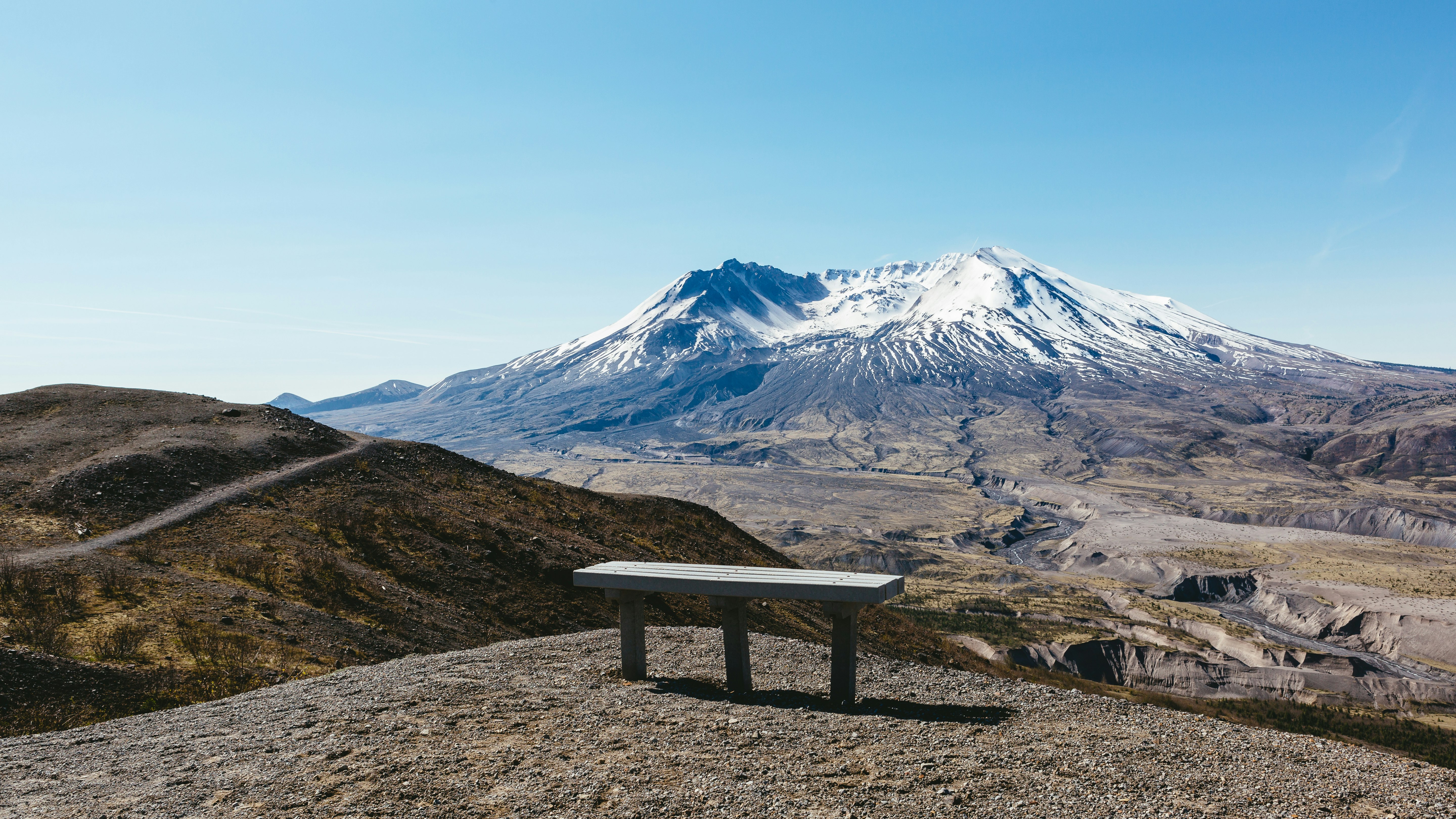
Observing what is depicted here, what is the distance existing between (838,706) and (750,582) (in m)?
1.78

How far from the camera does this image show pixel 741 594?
29.5ft

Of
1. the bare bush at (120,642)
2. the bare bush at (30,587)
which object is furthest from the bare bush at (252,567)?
the bare bush at (120,642)

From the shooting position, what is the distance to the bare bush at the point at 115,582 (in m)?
11.4

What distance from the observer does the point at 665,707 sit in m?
8.54

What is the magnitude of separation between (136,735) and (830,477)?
517 ft

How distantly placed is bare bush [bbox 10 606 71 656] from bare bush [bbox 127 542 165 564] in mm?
2745

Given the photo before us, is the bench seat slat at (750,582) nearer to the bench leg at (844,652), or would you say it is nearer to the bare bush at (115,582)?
the bench leg at (844,652)

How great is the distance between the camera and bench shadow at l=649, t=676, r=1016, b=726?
855 centimetres

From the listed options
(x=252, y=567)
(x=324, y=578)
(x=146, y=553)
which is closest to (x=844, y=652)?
(x=324, y=578)

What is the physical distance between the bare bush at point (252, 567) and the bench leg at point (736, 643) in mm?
8294

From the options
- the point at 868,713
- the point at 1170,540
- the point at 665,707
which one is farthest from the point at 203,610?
the point at 1170,540

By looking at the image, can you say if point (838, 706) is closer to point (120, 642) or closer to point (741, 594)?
point (741, 594)

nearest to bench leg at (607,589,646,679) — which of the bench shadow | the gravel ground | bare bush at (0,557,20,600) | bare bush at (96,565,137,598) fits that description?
the bench shadow

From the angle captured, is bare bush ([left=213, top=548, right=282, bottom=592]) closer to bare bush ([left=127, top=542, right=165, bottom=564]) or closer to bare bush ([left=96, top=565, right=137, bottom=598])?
bare bush ([left=127, top=542, right=165, bottom=564])
